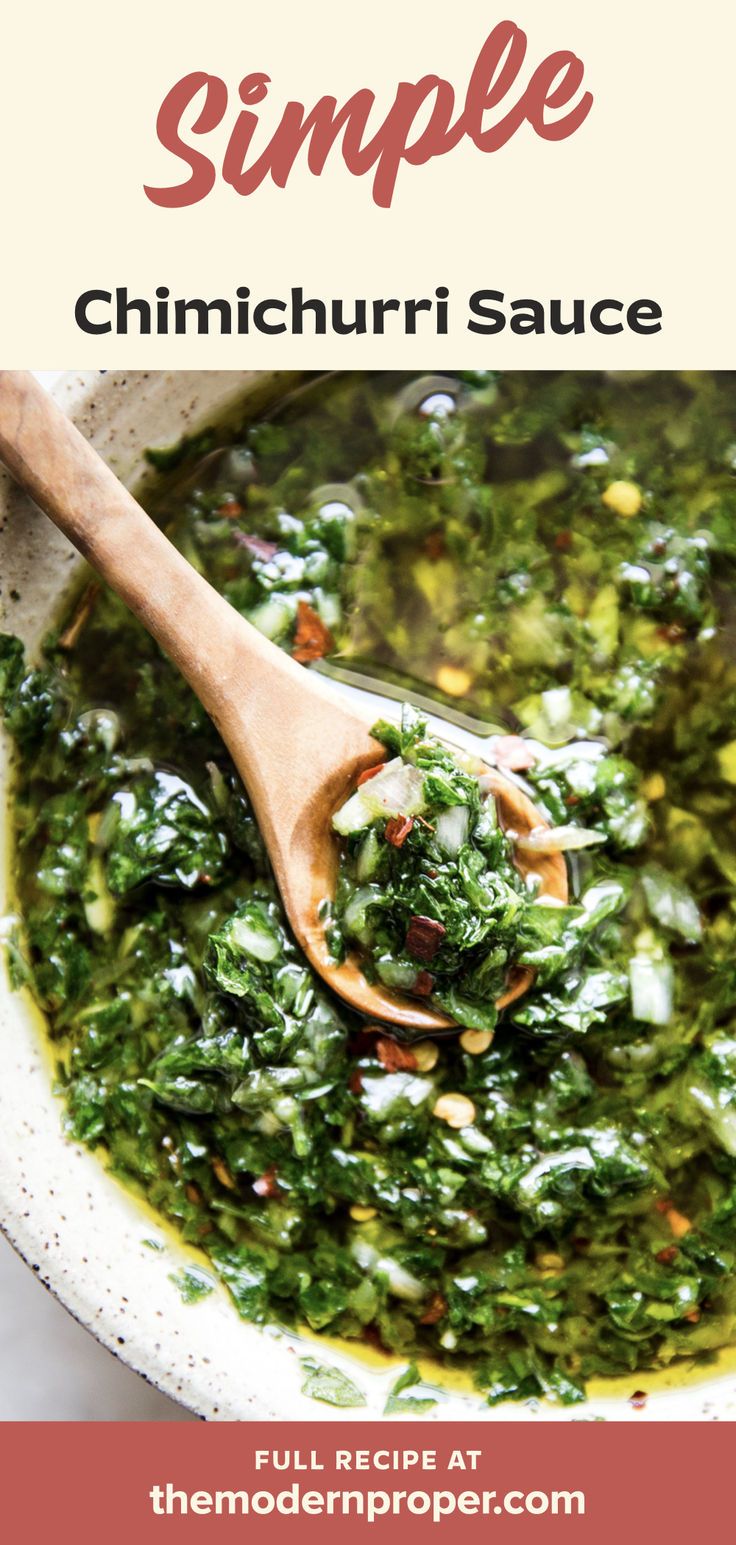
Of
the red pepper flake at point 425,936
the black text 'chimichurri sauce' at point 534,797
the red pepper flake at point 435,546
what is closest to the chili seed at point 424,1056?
the black text 'chimichurri sauce' at point 534,797

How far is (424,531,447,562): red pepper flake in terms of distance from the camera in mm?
2693

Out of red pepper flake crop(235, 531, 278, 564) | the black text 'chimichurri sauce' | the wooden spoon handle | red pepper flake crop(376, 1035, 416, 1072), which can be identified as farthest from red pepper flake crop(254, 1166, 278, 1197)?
red pepper flake crop(235, 531, 278, 564)

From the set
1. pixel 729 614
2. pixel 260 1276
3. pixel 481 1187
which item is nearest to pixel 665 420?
pixel 729 614

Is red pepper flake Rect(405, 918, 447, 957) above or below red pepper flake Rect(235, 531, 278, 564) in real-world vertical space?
below

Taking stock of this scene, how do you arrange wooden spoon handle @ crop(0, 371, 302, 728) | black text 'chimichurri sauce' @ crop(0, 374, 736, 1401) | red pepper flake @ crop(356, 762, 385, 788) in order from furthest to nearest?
black text 'chimichurri sauce' @ crop(0, 374, 736, 1401)
red pepper flake @ crop(356, 762, 385, 788)
wooden spoon handle @ crop(0, 371, 302, 728)

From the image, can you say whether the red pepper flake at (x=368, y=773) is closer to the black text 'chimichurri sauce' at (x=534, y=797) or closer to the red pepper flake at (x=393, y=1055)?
the black text 'chimichurri sauce' at (x=534, y=797)

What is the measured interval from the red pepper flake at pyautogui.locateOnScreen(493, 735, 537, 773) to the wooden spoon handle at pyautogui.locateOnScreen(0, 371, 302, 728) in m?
0.50

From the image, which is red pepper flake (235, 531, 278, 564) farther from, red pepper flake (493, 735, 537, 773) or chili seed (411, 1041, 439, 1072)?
chili seed (411, 1041, 439, 1072)

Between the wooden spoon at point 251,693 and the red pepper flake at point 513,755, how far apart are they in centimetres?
8

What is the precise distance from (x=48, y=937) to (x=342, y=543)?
3.56ft

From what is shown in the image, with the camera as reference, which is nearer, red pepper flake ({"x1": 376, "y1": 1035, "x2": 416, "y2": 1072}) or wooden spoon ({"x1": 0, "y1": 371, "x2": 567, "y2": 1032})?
wooden spoon ({"x1": 0, "y1": 371, "x2": 567, "y2": 1032})

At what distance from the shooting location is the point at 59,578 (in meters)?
2.62

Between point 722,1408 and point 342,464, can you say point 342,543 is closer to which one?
point 342,464

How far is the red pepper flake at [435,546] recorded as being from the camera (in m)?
2.69
